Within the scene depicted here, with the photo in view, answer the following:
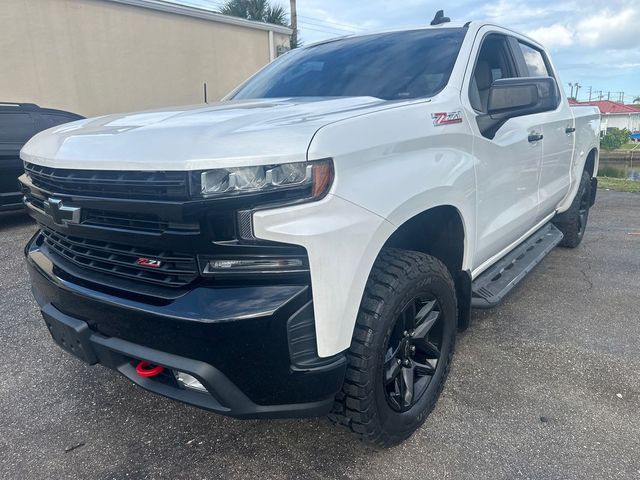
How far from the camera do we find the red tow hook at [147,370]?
188 centimetres

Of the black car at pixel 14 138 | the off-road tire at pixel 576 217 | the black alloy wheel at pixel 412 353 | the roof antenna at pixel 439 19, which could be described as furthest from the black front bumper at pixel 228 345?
the black car at pixel 14 138

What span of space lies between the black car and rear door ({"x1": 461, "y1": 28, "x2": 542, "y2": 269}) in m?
5.93

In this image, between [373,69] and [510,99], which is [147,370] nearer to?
[373,69]

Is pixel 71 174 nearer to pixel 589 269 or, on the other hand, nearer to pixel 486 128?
pixel 486 128

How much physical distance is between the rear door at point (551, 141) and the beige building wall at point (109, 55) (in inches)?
415

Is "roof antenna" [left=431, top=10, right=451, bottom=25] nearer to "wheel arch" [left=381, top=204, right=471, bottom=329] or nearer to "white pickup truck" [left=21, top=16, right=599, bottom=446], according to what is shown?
"white pickup truck" [left=21, top=16, right=599, bottom=446]

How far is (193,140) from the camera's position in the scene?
5.41ft

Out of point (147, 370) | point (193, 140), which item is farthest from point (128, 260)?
point (193, 140)

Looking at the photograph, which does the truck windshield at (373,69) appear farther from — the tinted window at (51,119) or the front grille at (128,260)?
the tinted window at (51,119)

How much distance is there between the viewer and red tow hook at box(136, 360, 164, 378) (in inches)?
73.9

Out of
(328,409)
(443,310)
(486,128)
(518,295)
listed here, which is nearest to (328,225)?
(328,409)

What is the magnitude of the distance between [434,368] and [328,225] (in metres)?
1.17

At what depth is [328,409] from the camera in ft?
6.01

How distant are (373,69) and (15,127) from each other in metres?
5.87
